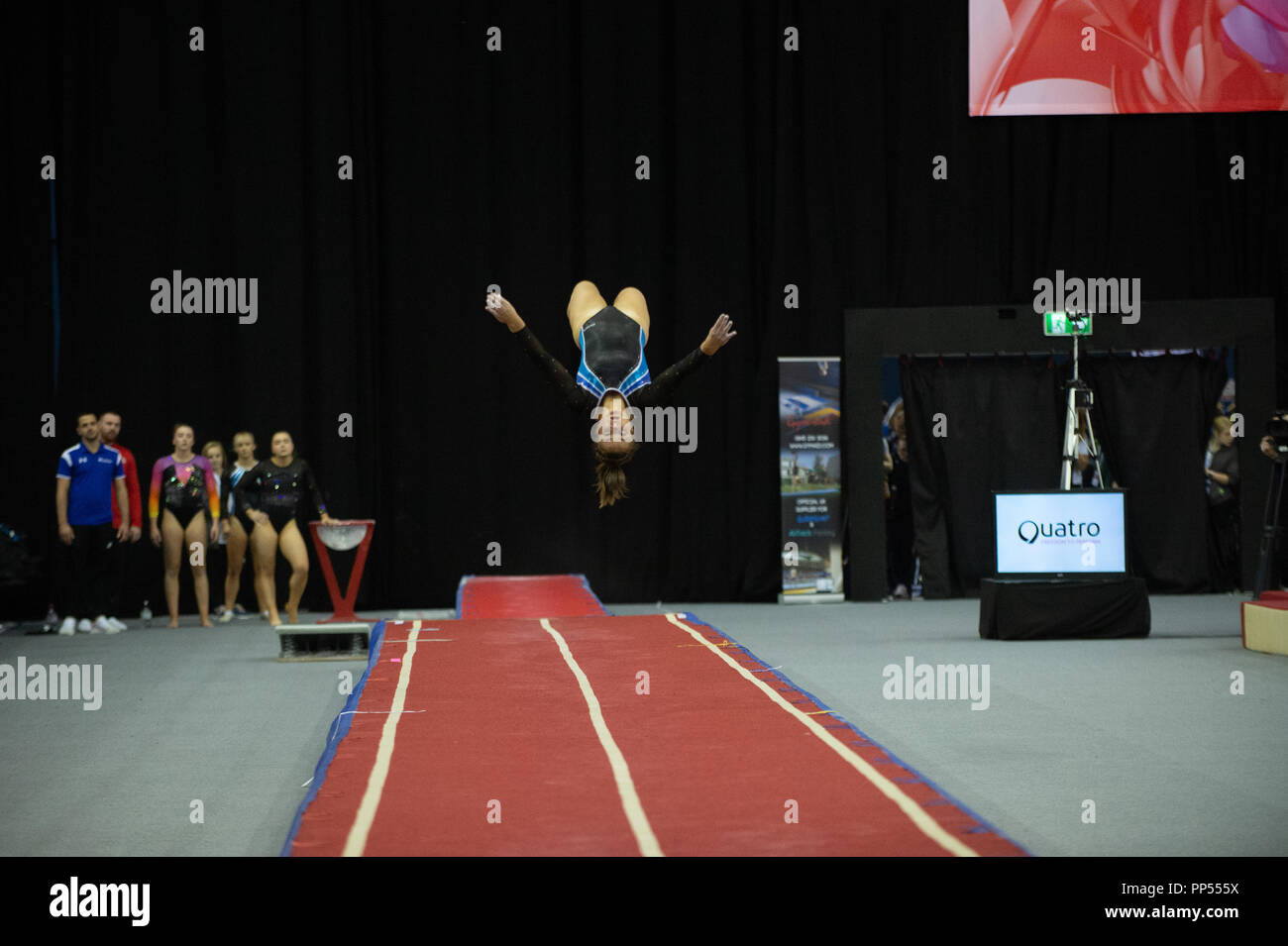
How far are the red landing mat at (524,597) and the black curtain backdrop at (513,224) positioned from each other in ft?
3.05

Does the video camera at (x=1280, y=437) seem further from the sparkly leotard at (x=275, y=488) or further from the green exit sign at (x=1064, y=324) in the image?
the sparkly leotard at (x=275, y=488)

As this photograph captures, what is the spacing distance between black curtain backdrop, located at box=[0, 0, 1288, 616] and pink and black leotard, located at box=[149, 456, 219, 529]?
121 centimetres

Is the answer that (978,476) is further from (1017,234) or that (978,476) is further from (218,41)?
(218,41)

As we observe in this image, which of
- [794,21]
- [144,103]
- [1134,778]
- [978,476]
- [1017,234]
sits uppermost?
[794,21]

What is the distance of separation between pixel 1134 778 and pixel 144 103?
8.65 m

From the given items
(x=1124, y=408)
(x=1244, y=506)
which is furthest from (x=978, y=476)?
(x=1244, y=506)

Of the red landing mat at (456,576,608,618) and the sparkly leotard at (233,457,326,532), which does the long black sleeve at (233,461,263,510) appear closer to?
the sparkly leotard at (233,457,326,532)

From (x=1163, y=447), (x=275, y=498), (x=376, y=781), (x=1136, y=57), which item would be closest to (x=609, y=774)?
(x=376, y=781)

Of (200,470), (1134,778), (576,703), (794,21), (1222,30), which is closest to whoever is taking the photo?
(1134,778)

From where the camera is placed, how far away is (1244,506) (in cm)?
991

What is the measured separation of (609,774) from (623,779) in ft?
0.24

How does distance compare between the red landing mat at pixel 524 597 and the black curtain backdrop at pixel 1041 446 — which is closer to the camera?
the red landing mat at pixel 524 597

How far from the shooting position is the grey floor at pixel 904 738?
354 centimetres

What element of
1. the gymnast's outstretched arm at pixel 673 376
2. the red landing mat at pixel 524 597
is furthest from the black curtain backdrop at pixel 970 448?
the gymnast's outstretched arm at pixel 673 376
